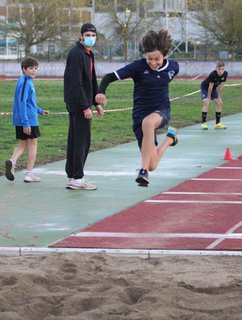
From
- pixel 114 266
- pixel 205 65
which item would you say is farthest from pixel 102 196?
pixel 205 65

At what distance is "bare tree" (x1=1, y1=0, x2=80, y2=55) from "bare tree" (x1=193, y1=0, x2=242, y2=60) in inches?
432

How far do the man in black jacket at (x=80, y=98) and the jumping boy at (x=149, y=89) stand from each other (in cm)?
142

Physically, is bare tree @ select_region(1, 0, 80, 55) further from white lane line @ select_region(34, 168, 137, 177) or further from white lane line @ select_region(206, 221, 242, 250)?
white lane line @ select_region(206, 221, 242, 250)

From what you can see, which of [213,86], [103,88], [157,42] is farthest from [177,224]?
[213,86]

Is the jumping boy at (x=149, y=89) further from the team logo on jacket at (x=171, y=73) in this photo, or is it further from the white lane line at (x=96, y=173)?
the white lane line at (x=96, y=173)

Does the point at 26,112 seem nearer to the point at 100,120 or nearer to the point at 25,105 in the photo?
the point at 25,105

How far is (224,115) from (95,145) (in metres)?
10.1

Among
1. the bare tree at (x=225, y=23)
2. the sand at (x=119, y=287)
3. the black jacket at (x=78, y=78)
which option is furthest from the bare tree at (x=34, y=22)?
the sand at (x=119, y=287)

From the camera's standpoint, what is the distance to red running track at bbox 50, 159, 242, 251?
28.9 ft

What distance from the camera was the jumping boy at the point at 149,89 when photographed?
10.2m

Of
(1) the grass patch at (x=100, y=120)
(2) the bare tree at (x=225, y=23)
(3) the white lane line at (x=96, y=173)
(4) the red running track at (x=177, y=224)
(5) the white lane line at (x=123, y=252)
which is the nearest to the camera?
(5) the white lane line at (x=123, y=252)

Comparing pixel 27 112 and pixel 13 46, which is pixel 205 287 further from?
pixel 13 46

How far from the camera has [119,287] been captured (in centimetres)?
706

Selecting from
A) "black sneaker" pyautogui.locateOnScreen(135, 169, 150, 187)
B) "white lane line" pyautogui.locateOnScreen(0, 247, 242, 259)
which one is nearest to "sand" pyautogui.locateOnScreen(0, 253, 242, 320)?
"white lane line" pyautogui.locateOnScreen(0, 247, 242, 259)
